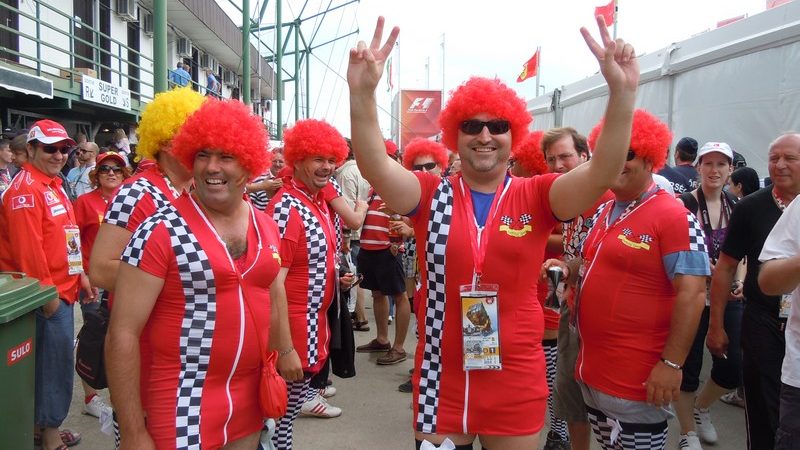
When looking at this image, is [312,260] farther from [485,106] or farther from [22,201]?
[22,201]

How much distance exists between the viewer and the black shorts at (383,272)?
249 inches

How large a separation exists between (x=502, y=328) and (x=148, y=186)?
5.73 feet

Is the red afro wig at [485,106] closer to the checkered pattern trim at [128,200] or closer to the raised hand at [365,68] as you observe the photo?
the raised hand at [365,68]

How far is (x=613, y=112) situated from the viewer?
217cm

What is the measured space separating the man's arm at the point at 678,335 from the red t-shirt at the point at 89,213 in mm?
3850

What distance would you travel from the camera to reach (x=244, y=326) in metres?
2.32

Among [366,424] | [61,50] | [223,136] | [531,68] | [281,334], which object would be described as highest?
[531,68]

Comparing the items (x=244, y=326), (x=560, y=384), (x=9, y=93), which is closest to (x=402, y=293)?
(x=560, y=384)

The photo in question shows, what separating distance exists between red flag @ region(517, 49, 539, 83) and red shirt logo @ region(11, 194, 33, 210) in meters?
19.0

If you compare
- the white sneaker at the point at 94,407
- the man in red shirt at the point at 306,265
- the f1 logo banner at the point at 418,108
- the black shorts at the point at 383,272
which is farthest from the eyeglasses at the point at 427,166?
the f1 logo banner at the point at 418,108

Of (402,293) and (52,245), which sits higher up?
(52,245)

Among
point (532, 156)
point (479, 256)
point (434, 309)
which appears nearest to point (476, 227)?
point (479, 256)

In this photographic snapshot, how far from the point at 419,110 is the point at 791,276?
65.8 ft

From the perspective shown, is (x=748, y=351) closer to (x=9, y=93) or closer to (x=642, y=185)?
(x=642, y=185)
